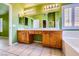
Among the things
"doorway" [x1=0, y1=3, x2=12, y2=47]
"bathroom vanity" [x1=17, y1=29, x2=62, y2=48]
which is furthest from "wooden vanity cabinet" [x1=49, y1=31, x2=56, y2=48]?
"doorway" [x1=0, y1=3, x2=12, y2=47]

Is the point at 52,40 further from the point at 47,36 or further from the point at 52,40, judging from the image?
the point at 47,36

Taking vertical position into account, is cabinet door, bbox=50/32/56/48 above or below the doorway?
below

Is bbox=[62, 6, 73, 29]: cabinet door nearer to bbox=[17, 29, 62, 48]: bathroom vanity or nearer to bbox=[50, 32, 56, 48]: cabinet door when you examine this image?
bbox=[17, 29, 62, 48]: bathroom vanity

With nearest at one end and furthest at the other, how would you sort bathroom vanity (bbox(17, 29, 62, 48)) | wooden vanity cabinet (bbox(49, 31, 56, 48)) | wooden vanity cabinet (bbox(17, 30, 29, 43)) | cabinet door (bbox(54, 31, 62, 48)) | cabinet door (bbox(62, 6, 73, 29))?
cabinet door (bbox(62, 6, 73, 29))
wooden vanity cabinet (bbox(17, 30, 29, 43))
cabinet door (bbox(54, 31, 62, 48))
bathroom vanity (bbox(17, 29, 62, 48))
wooden vanity cabinet (bbox(49, 31, 56, 48))

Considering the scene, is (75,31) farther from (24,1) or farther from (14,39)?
(14,39)

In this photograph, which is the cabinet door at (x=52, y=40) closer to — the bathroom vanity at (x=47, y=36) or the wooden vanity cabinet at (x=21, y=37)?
the bathroom vanity at (x=47, y=36)

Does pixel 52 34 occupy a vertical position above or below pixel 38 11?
below

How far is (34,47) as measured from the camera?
2.70 m

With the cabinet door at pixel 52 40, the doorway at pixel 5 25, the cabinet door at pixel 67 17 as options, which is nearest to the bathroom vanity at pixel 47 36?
the cabinet door at pixel 52 40

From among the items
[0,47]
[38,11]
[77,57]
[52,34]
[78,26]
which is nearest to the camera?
[77,57]

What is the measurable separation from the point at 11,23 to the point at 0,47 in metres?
0.66

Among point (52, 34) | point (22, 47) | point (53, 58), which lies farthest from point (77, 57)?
point (52, 34)

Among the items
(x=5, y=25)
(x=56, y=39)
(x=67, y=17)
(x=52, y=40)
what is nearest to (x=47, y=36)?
(x=52, y=40)

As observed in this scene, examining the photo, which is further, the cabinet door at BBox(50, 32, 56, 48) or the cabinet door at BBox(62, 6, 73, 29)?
the cabinet door at BBox(50, 32, 56, 48)
